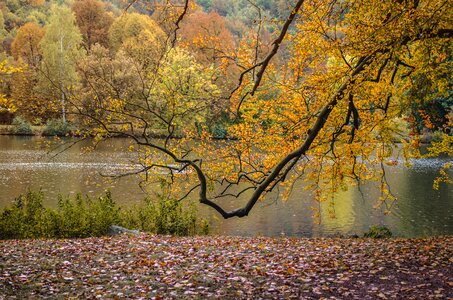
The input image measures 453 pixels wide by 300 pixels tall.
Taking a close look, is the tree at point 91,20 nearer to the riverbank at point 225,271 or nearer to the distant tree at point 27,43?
the distant tree at point 27,43

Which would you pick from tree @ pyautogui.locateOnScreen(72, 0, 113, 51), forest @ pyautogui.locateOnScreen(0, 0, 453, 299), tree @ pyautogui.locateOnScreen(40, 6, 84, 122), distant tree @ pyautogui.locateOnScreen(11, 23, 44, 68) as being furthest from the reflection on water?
tree @ pyautogui.locateOnScreen(72, 0, 113, 51)

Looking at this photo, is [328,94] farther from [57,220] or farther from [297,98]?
[57,220]

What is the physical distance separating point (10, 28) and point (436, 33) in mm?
71310

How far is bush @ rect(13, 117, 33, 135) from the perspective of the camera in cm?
4544

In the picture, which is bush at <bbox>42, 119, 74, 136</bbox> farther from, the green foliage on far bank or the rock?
the rock

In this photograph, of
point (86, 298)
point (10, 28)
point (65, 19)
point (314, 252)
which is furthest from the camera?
point (10, 28)

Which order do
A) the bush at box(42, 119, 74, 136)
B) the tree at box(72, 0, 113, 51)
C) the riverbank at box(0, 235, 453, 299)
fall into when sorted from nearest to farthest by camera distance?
the riverbank at box(0, 235, 453, 299) < the bush at box(42, 119, 74, 136) < the tree at box(72, 0, 113, 51)

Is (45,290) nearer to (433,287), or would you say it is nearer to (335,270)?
(335,270)

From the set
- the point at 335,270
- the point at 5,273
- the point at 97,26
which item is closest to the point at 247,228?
the point at 335,270

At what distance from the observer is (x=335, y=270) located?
731cm

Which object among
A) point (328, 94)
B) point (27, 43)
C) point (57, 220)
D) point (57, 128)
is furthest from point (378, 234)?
point (27, 43)

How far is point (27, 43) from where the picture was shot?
176 feet

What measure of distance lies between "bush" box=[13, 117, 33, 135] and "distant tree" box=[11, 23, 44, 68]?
7450mm

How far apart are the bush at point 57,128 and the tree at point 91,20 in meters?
17.5
